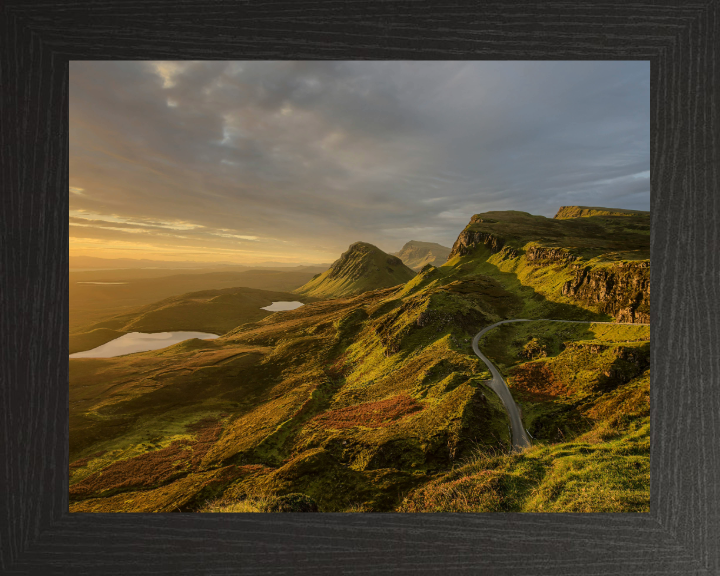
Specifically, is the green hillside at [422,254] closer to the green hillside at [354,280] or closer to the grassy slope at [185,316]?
the grassy slope at [185,316]

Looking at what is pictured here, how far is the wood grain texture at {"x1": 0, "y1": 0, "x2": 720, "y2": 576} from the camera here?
2.01 metres

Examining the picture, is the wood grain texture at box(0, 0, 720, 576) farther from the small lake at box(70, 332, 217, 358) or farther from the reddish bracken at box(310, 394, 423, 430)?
the small lake at box(70, 332, 217, 358)

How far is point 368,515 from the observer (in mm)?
2123

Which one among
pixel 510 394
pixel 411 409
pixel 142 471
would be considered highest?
pixel 510 394

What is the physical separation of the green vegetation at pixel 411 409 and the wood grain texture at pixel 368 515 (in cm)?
39

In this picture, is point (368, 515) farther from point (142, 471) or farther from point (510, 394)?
point (142, 471)

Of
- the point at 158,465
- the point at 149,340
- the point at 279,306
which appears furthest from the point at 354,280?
the point at 158,465

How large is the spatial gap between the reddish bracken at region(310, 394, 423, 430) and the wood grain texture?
225 centimetres

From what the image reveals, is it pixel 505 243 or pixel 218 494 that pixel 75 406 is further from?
pixel 505 243

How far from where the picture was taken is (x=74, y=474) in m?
2.54

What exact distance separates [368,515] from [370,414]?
242 centimetres

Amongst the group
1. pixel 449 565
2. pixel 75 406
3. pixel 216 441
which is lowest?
pixel 216 441

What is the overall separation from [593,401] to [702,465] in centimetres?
239

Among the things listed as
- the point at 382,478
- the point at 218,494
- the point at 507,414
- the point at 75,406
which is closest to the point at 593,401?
the point at 507,414
